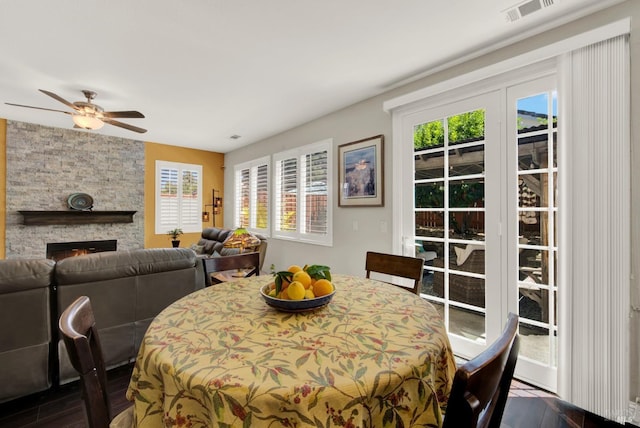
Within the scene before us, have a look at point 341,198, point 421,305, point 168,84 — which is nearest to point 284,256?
point 341,198

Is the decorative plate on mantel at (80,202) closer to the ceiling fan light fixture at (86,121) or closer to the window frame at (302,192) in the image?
the ceiling fan light fixture at (86,121)

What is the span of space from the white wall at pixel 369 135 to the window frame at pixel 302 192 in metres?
0.09

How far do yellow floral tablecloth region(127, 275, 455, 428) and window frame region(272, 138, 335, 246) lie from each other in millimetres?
2683

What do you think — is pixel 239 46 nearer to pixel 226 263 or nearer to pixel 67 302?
pixel 226 263

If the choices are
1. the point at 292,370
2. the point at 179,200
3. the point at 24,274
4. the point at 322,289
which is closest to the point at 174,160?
the point at 179,200

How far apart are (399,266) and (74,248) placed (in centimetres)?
543

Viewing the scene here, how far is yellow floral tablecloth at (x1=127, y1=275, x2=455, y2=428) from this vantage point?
0.69 m

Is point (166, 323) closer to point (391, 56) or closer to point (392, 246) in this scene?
point (392, 246)

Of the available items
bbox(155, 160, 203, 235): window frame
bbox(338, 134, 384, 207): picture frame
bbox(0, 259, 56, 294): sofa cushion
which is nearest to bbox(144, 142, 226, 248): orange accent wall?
bbox(155, 160, 203, 235): window frame

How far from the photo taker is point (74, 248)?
4.80 metres

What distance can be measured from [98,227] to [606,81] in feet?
21.6

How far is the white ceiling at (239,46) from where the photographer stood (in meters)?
1.91

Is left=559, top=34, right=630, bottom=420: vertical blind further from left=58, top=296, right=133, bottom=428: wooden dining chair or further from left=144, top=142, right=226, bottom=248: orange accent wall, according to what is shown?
left=144, top=142, right=226, bottom=248: orange accent wall

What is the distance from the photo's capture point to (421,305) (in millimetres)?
1299
